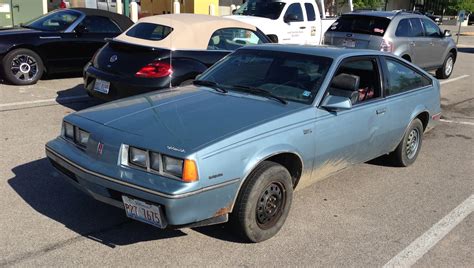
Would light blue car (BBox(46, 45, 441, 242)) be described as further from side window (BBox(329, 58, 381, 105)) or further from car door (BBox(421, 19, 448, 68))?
car door (BBox(421, 19, 448, 68))

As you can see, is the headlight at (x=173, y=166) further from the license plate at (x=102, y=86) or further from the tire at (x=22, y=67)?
the tire at (x=22, y=67)

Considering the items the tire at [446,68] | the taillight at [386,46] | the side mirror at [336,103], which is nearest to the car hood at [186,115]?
the side mirror at [336,103]

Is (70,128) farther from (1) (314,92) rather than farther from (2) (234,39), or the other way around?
(2) (234,39)

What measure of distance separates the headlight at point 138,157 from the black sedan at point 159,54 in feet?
10.8

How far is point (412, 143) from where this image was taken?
602 cm

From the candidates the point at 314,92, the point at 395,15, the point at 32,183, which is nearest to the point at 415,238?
the point at 314,92

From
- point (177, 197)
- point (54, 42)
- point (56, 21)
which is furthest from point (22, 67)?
point (177, 197)

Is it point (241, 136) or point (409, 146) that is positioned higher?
point (241, 136)

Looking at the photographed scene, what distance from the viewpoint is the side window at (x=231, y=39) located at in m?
7.89

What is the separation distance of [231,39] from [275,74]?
141 inches

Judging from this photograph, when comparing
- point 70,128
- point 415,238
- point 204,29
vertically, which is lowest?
point 415,238

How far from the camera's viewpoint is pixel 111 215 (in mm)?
4270

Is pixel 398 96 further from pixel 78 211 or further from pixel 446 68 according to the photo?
pixel 446 68

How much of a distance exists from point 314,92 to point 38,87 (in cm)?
672
